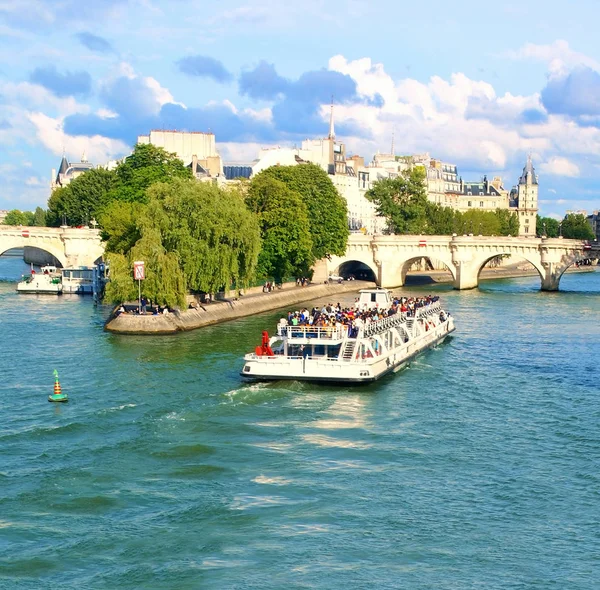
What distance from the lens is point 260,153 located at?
397 ft

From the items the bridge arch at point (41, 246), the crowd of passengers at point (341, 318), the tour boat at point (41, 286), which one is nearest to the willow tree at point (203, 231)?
the crowd of passengers at point (341, 318)

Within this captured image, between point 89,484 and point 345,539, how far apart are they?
665 centimetres

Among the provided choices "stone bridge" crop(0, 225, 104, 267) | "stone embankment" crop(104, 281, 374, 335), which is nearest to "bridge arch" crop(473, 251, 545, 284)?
"stone embankment" crop(104, 281, 374, 335)

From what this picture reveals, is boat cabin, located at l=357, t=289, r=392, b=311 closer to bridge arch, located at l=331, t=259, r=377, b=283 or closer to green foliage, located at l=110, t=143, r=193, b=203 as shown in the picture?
green foliage, located at l=110, t=143, r=193, b=203

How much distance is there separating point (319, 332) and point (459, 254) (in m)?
56.4

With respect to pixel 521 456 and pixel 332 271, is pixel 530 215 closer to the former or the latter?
pixel 332 271

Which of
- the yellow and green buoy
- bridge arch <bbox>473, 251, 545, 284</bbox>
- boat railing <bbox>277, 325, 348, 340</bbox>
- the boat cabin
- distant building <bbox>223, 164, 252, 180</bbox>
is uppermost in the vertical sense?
distant building <bbox>223, 164, 252, 180</bbox>

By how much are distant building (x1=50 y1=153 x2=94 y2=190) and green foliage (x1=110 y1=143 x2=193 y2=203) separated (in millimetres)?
65829

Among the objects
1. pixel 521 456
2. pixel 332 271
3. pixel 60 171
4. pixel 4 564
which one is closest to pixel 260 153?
pixel 332 271

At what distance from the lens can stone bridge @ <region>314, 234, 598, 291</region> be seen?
89.1 metres

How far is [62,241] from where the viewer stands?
87.4 m

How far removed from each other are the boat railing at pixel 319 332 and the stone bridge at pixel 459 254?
49282mm

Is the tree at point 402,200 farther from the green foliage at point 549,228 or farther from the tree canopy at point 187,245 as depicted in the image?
the green foliage at point 549,228

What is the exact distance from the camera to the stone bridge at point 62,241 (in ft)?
285
